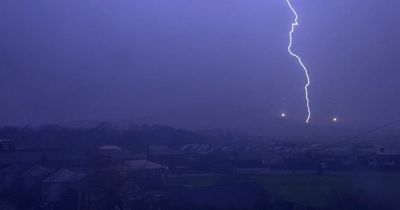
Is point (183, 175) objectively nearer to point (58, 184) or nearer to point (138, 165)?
point (138, 165)

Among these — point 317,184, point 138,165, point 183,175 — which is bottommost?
point 317,184

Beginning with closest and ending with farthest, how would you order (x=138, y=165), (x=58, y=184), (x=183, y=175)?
(x=58, y=184) < (x=138, y=165) < (x=183, y=175)

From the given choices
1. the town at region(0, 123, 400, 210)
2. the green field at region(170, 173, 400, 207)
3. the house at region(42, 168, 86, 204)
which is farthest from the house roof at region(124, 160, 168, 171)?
the house at region(42, 168, 86, 204)

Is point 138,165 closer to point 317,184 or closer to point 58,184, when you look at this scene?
point 58,184

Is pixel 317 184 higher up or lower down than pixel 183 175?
lower down

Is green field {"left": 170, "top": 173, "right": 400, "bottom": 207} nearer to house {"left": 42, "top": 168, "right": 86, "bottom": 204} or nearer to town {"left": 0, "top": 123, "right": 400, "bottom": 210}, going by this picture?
town {"left": 0, "top": 123, "right": 400, "bottom": 210}

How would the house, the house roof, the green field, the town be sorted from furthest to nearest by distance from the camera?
the house roof, the house, the green field, the town

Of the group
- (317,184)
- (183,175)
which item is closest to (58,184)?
(183,175)

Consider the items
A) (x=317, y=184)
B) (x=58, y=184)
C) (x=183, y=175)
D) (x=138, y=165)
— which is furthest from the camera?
(x=183, y=175)

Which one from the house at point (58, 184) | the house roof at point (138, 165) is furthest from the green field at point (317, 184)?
the house at point (58, 184)

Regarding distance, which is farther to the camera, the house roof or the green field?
the house roof

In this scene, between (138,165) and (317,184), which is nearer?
(317,184)
